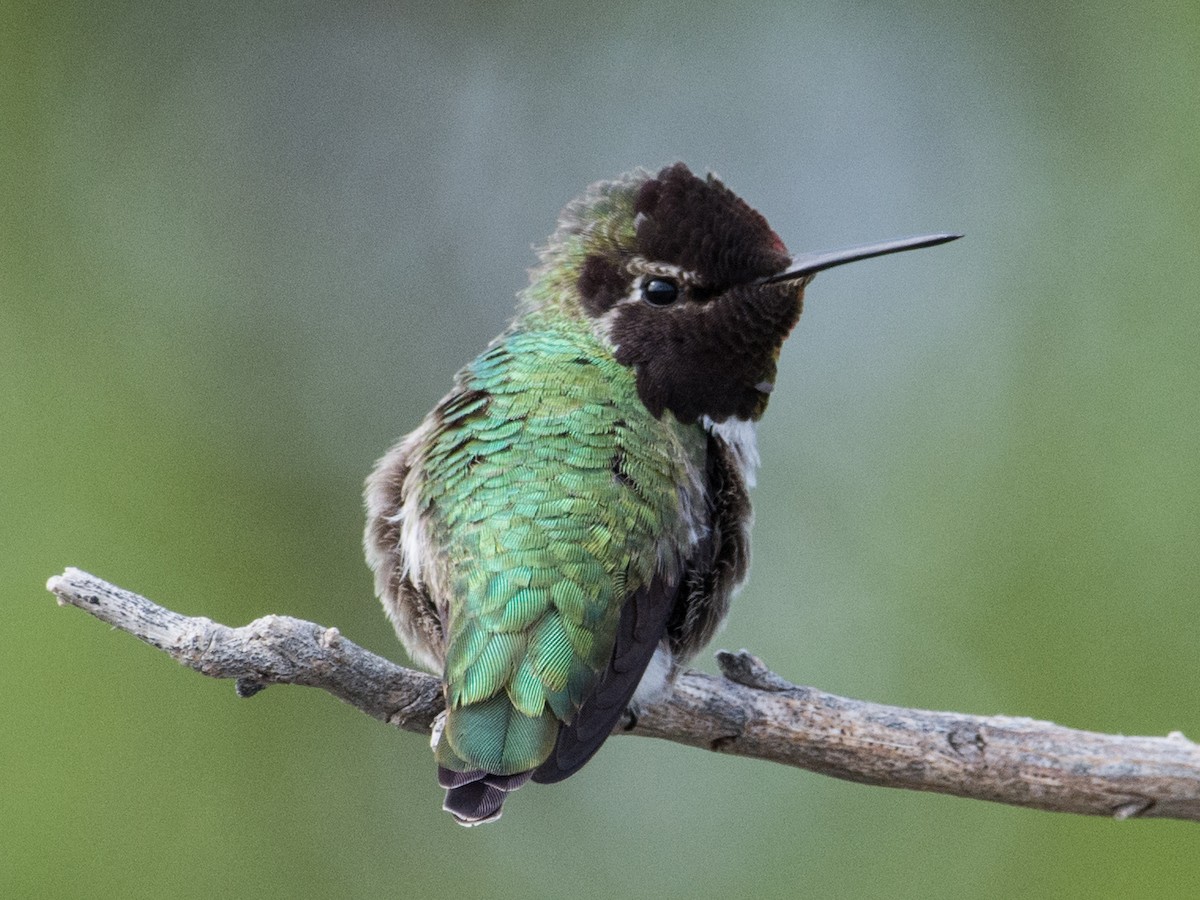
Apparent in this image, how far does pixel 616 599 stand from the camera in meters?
3.45

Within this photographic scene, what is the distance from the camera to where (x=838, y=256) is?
4121mm

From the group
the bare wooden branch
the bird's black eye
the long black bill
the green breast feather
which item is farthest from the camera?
the bird's black eye

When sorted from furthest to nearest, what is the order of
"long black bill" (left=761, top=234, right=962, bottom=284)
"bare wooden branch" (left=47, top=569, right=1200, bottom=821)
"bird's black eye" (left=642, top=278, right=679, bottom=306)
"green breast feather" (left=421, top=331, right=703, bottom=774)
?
1. "bird's black eye" (left=642, top=278, right=679, bottom=306)
2. "long black bill" (left=761, top=234, right=962, bottom=284)
3. "green breast feather" (left=421, top=331, right=703, bottom=774)
4. "bare wooden branch" (left=47, top=569, right=1200, bottom=821)

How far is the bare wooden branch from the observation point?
313 cm

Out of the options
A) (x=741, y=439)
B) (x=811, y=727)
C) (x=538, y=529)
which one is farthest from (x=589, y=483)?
(x=811, y=727)

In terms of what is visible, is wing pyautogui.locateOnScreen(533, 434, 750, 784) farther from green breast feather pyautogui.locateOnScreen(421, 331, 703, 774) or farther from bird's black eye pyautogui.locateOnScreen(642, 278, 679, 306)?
bird's black eye pyautogui.locateOnScreen(642, 278, 679, 306)

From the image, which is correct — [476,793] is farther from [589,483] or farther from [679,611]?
[679,611]

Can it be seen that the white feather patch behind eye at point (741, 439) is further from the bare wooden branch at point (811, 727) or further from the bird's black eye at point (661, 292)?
the bare wooden branch at point (811, 727)

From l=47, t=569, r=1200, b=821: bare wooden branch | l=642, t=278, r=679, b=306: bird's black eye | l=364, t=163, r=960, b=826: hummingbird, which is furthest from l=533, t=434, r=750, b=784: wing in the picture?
l=642, t=278, r=679, b=306: bird's black eye

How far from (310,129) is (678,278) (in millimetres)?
6022

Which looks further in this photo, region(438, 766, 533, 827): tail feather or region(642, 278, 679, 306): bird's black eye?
region(642, 278, 679, 306): bird's black eye

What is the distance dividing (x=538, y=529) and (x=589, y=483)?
21cm

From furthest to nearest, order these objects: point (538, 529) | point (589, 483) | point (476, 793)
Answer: point (589, 483) → point (538, 529) → point (476, 793)

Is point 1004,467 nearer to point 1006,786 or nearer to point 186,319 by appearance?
point 1006,786
